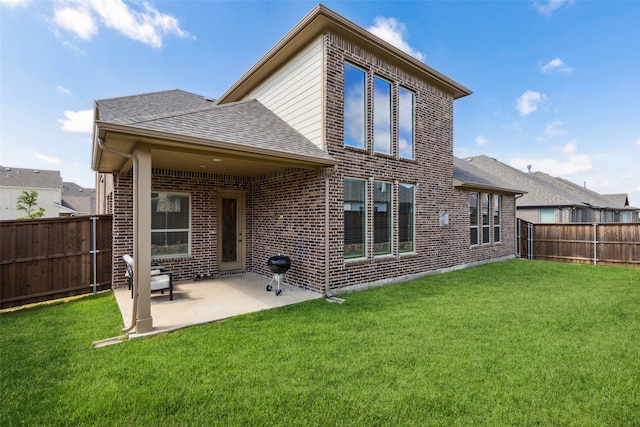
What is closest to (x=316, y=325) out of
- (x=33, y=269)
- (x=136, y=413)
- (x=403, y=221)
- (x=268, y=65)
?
(x=136, y=413)

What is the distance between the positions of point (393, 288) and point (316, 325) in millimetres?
3143

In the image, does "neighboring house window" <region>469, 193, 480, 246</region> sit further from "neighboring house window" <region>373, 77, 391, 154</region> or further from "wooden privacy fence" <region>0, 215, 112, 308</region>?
"wooden privacy fence" <region>0, 215, 112, 308</region>

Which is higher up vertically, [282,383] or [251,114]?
[251,114]

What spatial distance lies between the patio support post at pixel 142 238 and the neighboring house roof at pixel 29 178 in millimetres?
38773

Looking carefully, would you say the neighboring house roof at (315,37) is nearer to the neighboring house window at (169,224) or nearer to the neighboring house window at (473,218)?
the neighboring house window at (473,218)

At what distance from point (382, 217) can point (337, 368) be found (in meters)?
4.96

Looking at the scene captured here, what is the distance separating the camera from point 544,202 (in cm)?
1912

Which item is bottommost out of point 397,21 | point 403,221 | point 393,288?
point 393,288

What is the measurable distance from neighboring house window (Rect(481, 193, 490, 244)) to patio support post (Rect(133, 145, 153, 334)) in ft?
37.5

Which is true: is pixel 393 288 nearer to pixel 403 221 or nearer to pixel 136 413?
pixel 403 221

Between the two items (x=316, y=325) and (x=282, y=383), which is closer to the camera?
(x=282, y=383)

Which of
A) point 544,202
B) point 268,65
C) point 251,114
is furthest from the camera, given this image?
point 544,202

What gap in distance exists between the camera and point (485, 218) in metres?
11.8

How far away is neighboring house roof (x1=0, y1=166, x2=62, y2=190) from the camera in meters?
30.9
